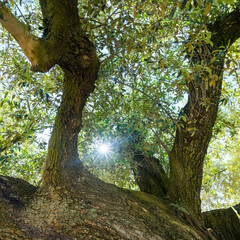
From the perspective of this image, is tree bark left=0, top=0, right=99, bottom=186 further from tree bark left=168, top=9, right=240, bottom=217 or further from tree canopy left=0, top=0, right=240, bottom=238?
tree bark left=168, top=9, right=240, bottom=217

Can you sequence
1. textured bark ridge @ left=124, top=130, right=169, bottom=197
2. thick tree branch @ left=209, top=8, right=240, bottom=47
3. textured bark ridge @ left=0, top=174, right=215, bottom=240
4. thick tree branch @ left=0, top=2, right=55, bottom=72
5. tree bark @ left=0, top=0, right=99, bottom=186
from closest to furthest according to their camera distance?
textured bark ridge @ left=0, top=174, right=215, bottom=240 < thick tree branch @ left=0, top=2, right=55, bottom=72 < tree bark @ left=0, top=0, right=99, bottom=186 < thick tree branch @ left=209, top=8, right=240, bottom=47 < textured bark ridge @ left=124, top=130, right=169, bottom=197

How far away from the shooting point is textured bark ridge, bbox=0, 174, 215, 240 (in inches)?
71.6

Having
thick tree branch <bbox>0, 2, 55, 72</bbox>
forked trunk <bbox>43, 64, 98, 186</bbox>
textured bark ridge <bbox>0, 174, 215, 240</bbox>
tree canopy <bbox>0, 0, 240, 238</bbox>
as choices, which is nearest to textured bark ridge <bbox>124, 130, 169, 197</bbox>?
tree canopy <bbox>0, 0, 240, 238</bbox>

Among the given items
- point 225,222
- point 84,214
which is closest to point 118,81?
point 84,214

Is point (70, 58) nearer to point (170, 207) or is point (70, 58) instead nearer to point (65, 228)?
point (65, 228)

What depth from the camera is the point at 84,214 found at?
207cm

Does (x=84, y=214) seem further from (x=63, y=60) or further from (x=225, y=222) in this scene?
(x=225, y=222)

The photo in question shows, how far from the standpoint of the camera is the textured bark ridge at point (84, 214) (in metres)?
1.82

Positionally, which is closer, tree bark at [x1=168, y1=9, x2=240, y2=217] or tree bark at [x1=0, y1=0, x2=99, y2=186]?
tree bark at [x1=0, y1=0, x2=99, y2=186]

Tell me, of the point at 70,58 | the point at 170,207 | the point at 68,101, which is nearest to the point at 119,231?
the point at 170,207

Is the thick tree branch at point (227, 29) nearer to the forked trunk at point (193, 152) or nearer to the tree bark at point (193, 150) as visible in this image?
the tree bark at point (193, 150)

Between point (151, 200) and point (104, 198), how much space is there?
871mm

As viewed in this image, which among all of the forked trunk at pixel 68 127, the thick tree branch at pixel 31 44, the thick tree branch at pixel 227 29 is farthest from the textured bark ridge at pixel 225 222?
the thick tree branch at pixel 31 44

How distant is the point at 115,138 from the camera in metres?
4.72
